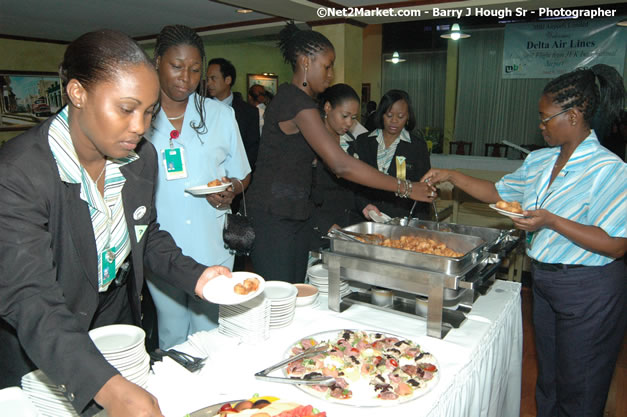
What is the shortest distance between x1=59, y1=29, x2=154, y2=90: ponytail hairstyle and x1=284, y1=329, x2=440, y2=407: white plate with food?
2.68ft

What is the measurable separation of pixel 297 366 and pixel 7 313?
66 centimetres

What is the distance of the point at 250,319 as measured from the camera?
131 cm

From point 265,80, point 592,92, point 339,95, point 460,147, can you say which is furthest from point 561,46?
point 592,92

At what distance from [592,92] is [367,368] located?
4.45ft

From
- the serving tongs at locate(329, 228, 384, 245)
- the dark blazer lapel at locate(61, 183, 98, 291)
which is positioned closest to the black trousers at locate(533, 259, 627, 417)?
the serving tongs at locate(329, 228, 384, 245)

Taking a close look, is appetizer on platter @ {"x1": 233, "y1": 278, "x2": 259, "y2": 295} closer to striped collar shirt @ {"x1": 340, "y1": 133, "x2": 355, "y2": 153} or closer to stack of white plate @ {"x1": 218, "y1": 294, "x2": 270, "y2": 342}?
stack of white plate @ {"x1": 218, "y1": 294, "x2": 270, "y2": 342}

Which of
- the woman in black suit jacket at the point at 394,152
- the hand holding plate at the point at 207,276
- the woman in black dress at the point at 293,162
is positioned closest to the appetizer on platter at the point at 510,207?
the woman in black dress at the point at 293,162

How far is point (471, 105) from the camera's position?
9.32 m

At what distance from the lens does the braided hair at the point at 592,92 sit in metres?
1.68

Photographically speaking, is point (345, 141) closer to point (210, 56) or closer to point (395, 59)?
point (210, 56)

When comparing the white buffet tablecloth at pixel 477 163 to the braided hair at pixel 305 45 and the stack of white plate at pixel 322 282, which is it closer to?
the braided hair at pixel 305 45

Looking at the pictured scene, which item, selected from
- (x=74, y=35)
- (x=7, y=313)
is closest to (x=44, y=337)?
(x=7, y=313)

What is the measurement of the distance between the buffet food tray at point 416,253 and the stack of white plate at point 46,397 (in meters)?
0.92

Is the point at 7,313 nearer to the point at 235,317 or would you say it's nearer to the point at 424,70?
the point at 235,317
